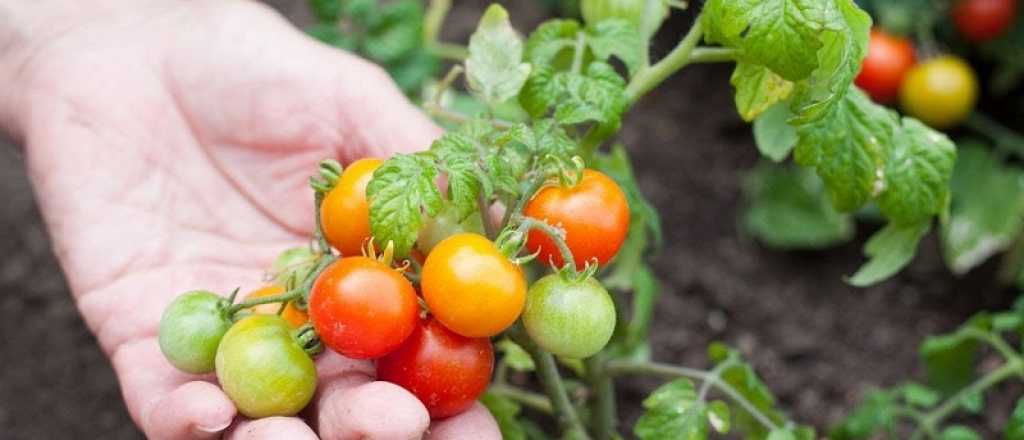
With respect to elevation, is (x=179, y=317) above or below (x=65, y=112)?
above

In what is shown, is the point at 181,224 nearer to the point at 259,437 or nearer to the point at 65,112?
the point at 65,112

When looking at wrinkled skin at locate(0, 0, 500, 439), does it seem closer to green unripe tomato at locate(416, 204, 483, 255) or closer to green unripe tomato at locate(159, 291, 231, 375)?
green unripe tomato at locate(159, 291, 231, 375)

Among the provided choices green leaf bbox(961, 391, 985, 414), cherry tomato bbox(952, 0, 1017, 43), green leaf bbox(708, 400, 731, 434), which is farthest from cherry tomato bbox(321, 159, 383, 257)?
cherry tomato bbox(952, 0, 1017, 43)

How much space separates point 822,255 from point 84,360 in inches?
70.2

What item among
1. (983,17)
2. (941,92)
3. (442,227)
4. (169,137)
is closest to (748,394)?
(442,227)

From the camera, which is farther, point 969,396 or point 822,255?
point 822,255

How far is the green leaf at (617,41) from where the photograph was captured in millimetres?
1559

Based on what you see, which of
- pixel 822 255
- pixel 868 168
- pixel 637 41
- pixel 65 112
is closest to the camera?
pixel 868 168

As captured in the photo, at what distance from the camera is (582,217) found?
1274 millimetres

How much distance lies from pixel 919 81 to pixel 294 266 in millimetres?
1895

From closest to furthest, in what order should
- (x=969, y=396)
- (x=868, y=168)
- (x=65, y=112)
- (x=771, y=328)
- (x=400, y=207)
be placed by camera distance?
(x=400, y=207) < (x=868, y=168) < (x=969, y=396) < (x=65, y=112) < (x=771, y=328)

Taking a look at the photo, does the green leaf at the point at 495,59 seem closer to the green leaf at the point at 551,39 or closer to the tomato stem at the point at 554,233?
the green leaf at the point at 551,39

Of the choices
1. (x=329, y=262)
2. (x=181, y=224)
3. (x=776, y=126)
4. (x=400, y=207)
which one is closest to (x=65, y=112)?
(x=181, y=224)

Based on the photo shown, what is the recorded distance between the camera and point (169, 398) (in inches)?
52.3
